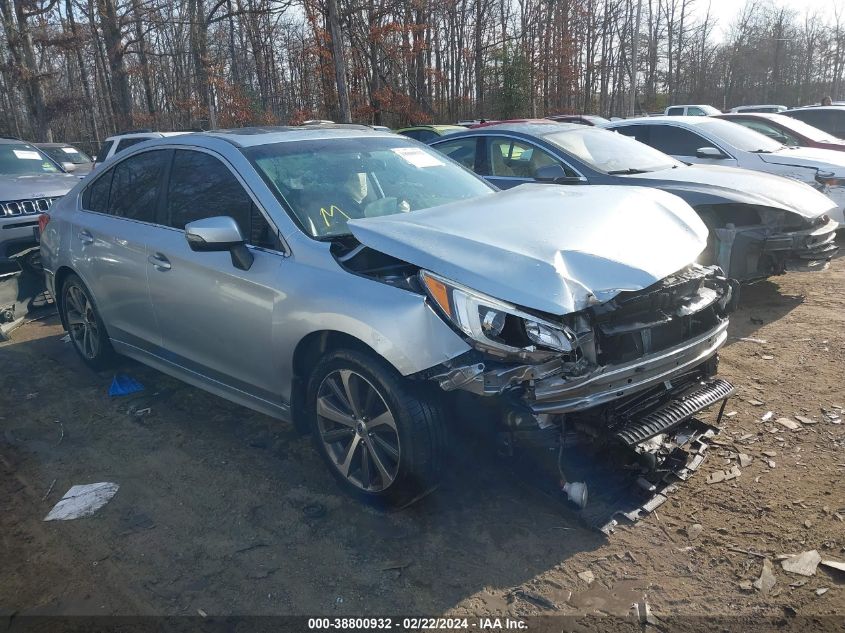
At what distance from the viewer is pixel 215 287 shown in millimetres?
3725

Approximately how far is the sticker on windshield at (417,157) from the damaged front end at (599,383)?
5.49 feet

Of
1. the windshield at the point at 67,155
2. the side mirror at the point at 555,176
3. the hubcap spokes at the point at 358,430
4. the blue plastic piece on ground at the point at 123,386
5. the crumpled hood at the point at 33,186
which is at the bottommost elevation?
the blue plastic piece on ground at the point at 123,386

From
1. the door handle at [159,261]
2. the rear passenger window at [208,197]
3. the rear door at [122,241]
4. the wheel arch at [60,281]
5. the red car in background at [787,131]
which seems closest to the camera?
the rear passenger window at [208,197]

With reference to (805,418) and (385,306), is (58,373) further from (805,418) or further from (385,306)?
(805,418)

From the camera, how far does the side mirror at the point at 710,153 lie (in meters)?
8.13

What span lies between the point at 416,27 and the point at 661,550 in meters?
25.1

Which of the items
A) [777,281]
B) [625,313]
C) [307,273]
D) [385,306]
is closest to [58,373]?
[307,273]

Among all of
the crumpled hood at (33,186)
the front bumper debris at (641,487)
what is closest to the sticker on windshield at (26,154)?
the crumpled hood at (33,186)

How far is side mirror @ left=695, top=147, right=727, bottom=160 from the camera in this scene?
813 centimetres

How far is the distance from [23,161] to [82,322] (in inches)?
217

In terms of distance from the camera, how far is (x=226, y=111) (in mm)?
26375

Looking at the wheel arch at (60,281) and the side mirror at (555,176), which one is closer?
the wheel arch at (60,281)

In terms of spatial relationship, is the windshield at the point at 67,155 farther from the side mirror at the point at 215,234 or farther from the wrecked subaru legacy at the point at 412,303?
the side mirror at the point at 215,234

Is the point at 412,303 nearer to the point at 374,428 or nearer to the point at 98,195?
the point at 374,428
